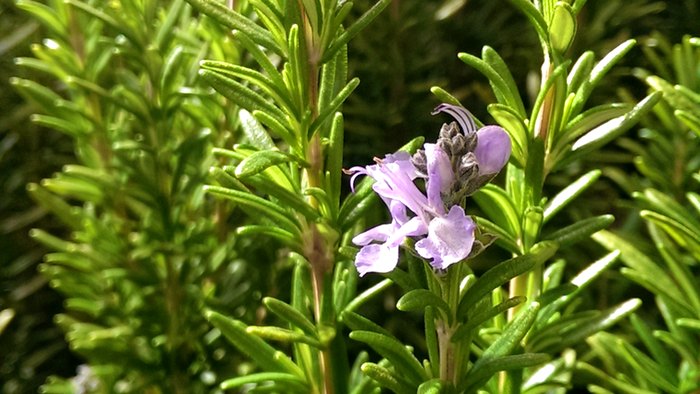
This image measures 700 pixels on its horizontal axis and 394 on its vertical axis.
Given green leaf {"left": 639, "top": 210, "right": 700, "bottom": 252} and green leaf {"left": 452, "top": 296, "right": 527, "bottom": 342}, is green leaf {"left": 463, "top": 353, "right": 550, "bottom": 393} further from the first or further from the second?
green leaf {"left": 639, "top": 210, "right": 700, "bottom": 252}

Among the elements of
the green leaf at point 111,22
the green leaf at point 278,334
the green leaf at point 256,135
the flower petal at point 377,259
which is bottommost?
the green leaf at point 278,334

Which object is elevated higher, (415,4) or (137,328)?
(415,4)

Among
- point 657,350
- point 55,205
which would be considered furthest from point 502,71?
point 55,205

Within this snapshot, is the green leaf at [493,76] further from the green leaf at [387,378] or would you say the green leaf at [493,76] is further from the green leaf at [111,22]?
the green leaf at [111,22]

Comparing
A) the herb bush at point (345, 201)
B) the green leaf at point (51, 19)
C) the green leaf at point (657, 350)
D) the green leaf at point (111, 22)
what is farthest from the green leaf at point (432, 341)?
the green leaf at point (51, 19)

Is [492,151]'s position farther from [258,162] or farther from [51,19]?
[51,19]

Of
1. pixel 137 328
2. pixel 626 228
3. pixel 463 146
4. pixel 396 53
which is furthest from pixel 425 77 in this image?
pixel 463 146

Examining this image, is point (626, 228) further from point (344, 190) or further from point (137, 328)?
point (137, 328)
